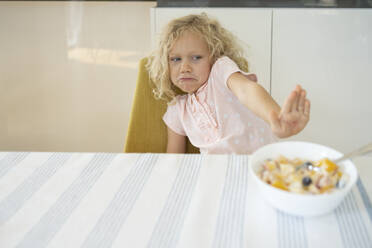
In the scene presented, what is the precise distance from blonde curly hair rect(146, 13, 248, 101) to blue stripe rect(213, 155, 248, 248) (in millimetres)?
472

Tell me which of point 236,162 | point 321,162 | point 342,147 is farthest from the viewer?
point 342,147

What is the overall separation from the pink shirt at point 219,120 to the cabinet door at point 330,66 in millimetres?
700

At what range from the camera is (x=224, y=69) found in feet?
4.22

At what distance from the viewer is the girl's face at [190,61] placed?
4.41 feet

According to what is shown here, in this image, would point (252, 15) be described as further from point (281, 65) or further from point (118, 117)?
point (118, 117)

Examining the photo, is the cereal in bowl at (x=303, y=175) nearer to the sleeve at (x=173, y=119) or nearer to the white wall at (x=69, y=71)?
the sleeve at (x=173, y=119)

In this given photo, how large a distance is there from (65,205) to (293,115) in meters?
0.50

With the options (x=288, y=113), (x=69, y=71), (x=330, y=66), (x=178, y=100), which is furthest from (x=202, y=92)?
(x=69, y=71)

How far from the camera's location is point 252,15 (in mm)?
1908

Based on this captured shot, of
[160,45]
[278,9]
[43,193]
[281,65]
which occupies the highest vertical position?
[278,9]

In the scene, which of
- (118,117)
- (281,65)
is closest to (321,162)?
(281,65)

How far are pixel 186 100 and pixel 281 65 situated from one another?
732mm

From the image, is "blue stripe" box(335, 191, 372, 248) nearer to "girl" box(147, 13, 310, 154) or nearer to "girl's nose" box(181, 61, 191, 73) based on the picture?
"girl" box(147, 13, 310, 154)

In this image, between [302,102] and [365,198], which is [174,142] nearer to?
[302,102]
